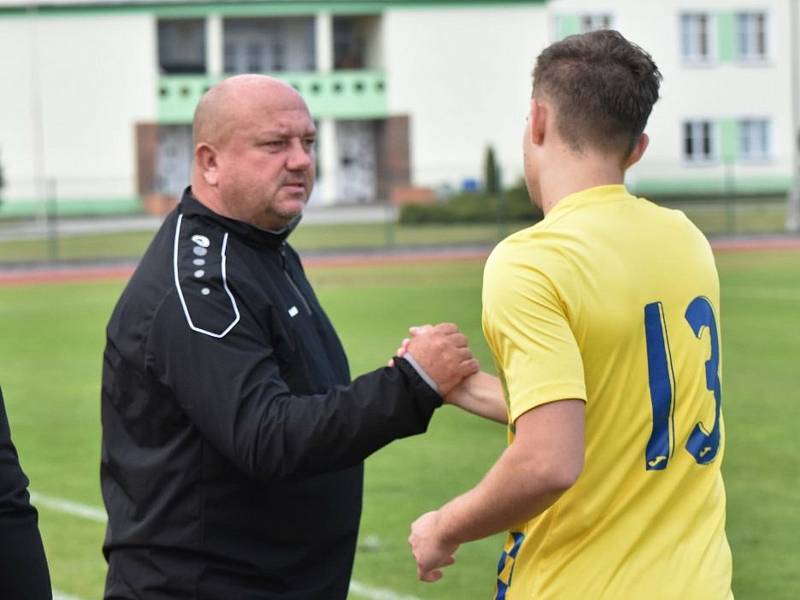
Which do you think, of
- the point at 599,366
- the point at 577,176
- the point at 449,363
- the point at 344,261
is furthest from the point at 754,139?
the point at 599,366

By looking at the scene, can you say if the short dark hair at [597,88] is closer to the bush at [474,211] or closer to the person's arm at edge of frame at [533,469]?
the person's arm at edge of frame at [533,469]

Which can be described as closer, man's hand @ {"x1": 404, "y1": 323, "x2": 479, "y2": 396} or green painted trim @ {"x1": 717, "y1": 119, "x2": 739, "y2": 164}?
man's hand @ {"x1": 404, "y1": 323, "x2": 479, "y2": 396}

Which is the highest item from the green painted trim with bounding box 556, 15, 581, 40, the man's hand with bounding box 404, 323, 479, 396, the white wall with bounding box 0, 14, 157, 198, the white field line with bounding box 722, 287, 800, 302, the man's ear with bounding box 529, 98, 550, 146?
the green painted trim with bounding box 556, 15, 581, 40

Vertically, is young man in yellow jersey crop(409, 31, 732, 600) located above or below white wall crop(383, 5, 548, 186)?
below

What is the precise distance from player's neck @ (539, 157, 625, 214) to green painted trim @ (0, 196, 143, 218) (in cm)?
4825

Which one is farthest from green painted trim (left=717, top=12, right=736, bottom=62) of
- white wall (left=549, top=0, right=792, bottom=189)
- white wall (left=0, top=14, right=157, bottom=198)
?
white wall (left=0, top=14, right=157, bottom=198)

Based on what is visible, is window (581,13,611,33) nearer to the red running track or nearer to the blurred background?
the blurred background

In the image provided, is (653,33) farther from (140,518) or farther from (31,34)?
(140,518)

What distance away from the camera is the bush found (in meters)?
39.4

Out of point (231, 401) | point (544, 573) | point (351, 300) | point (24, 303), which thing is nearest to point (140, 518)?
point (231, 401)

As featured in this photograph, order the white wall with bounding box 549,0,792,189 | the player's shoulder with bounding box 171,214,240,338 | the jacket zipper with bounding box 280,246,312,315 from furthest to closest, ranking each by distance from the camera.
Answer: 1. the white wall with bounding box 549,0,792,189
2. the jacket zipper with bounding box 280,246,312,315
3. the player's shoulder with bounding box 171,214,240,338

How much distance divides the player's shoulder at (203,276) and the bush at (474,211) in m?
35.3

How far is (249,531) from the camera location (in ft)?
12.2

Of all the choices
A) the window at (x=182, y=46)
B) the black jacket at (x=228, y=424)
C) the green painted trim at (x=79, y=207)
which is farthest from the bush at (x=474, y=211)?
the black jacket at (x=228, y=424)
